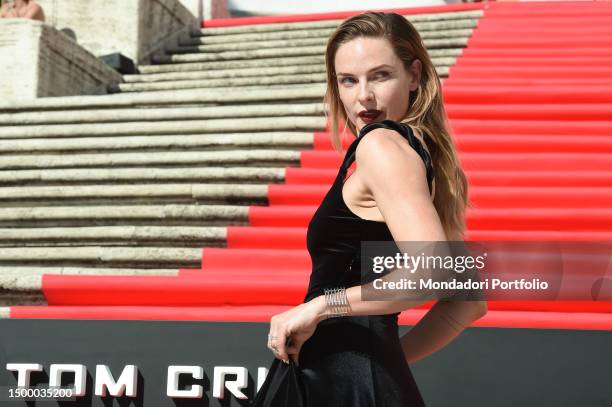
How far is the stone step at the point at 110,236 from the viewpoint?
515 centimetres

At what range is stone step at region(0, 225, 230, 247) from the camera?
515 cm

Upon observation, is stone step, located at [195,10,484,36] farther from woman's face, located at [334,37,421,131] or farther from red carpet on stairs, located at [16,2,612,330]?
woman's face, located at [334,37,421,131]

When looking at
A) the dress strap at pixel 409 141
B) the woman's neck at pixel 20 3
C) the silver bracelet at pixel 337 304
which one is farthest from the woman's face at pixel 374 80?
the woman's neck at pixel 20 3

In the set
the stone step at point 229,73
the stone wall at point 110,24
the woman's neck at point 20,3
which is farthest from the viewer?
the stone wall at point 110,24

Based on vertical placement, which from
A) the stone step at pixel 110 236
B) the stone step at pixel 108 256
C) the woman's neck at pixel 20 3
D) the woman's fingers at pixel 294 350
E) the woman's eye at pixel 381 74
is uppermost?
the woman's neck at pixel 20 3

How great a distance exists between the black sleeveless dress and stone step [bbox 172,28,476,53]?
7.02 m

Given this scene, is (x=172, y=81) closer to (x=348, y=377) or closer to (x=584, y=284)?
(x=584, y=284)

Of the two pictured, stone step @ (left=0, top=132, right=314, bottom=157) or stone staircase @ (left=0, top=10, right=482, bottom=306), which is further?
stone step @ (left=0, top=132, right=314, bottom=157)

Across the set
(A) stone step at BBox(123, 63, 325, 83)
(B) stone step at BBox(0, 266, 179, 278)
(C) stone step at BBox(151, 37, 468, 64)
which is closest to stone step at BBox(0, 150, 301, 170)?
(B) stone step at BBox(0, 266, 179, 278)

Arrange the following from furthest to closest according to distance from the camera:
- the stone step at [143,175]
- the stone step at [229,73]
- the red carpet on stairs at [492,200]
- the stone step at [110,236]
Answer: the stone step at [229,73] → the stone step at [143,175] → the stone step at [110,236] → the red carpet on stairs at [492,200]

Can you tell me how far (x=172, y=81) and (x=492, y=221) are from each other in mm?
4201

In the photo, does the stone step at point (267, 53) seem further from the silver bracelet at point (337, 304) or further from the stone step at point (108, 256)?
the silver bracelet at point (337, 304)

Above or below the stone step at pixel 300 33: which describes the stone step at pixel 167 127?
below

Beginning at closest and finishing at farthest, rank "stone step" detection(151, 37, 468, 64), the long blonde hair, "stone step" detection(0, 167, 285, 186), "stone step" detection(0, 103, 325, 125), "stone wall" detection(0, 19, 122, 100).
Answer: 1. the long blonde hair
2. "stone step" detection(0, 167, 285, 186)
3. "stone step" detection(0, 103, 325, 125)
4. "stone wall" detection(0, 19, 122, 100)
5. "stone step" detection(151, 37, 468, 64)
